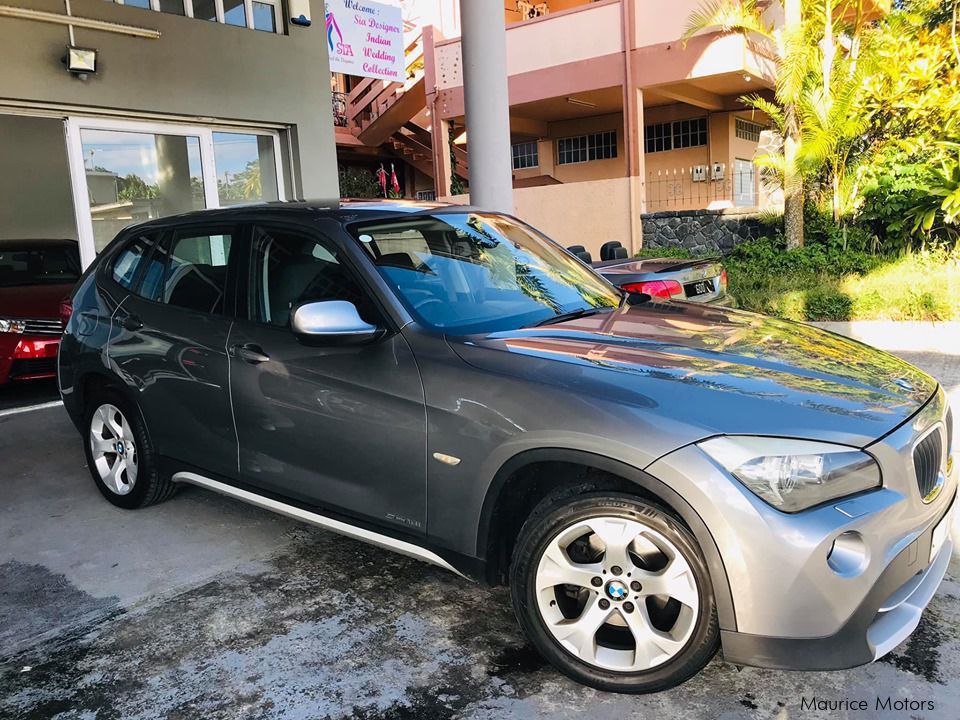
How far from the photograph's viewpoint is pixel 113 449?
4570 millimetres

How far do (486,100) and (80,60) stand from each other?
14.9ft

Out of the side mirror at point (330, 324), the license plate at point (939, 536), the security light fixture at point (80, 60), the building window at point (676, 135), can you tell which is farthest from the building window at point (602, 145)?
the license plate at point (939, 536)

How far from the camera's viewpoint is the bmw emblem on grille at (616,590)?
262 centimetres

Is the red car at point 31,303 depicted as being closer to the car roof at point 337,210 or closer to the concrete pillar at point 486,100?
the car roof at point 337,210

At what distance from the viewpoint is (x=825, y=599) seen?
233 centimetres

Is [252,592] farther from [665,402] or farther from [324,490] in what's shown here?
[665,402]

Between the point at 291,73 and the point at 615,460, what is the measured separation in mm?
9615

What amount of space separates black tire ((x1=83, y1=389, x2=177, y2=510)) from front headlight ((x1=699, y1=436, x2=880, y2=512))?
10.1 ft

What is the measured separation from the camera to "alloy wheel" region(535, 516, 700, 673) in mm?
2523

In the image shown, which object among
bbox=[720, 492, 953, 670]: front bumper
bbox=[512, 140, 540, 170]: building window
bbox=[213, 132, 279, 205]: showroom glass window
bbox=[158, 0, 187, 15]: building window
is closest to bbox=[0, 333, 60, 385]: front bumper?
bbox=[213, 132, 279, 205]: showroom glass window

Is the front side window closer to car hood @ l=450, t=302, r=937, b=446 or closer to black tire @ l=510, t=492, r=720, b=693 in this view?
car hood @ l=450, t=302, r=937, b=446

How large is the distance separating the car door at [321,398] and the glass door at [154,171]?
250 inches

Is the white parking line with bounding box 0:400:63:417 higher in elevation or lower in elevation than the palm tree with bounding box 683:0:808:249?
lower

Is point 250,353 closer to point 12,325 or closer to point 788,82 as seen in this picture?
point 12,325
